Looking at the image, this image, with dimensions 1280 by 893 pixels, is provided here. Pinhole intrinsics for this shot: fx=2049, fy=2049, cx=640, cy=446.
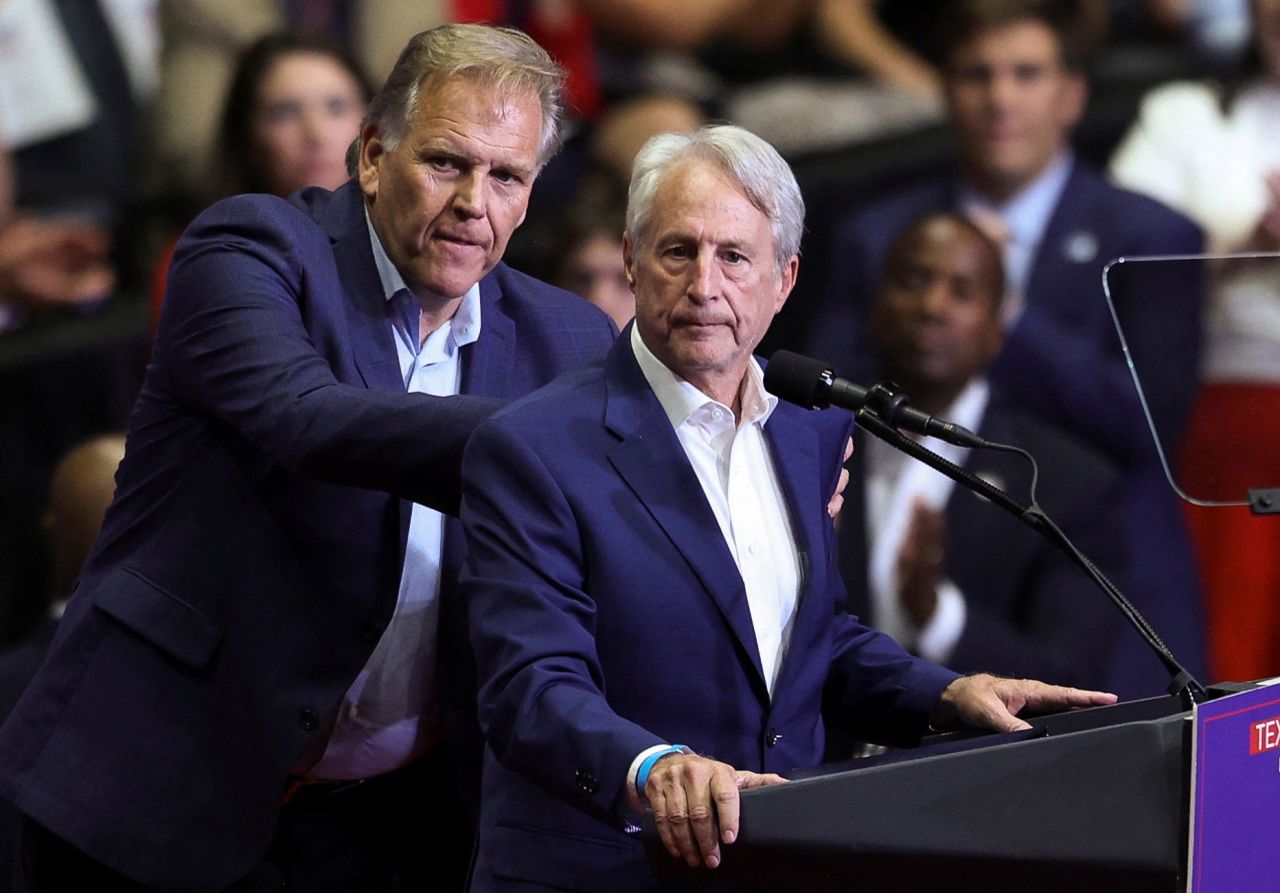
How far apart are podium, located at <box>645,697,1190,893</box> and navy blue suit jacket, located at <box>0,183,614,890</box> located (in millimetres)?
627

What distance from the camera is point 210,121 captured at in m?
4.33

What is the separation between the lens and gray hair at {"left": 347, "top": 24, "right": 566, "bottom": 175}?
81.6 inches

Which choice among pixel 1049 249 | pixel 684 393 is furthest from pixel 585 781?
pixel 1049 249

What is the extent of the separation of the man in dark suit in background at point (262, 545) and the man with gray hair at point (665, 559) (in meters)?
0.25

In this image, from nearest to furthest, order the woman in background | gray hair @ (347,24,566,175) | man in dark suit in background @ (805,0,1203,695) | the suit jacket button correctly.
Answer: the suit jacket button → gray hair @ (347,24,566,175) → the woman in background → man in dark suit in background @ (805,0,1203,695)

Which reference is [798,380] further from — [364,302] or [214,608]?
→ [214,608]

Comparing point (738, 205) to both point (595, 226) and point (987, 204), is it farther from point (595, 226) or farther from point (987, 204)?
point (987, 204)

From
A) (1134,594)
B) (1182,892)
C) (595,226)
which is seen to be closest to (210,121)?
(595,226)

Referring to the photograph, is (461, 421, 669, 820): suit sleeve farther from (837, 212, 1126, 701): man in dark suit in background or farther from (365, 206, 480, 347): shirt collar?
(837, 212, 1126, 701): man in dark suit in background

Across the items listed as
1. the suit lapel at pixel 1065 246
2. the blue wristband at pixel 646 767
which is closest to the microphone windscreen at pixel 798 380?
the blue wristband at pixel 646 767

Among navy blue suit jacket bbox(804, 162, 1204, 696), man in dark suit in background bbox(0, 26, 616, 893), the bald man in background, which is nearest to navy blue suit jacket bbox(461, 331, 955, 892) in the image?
man in dark suit in background bbox(0, 26, 616, 893)

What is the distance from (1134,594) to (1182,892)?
90.4 inches

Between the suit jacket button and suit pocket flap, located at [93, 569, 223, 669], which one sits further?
suit pocket flap, located at [93, 569, 223, 669]

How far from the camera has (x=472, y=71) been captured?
6.79ft
